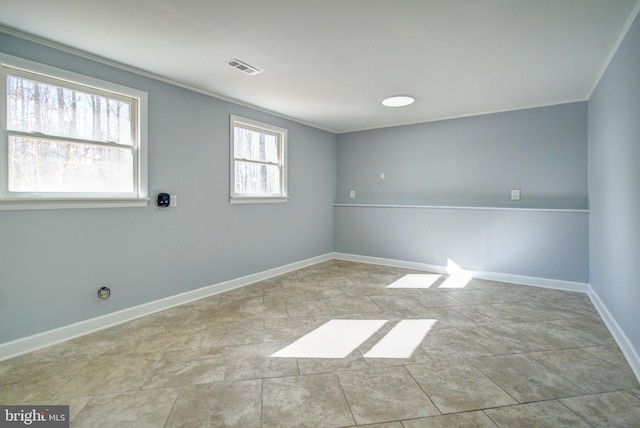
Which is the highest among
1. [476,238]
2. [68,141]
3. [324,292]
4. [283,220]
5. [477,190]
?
[68,141]

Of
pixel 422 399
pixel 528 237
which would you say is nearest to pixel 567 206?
pixel 528 237

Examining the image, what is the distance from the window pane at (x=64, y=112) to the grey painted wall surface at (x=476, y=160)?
12.5 feet

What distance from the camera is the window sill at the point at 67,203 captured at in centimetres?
227

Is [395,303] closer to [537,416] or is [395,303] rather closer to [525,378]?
[525,378]

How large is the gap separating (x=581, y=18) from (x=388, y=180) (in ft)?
11.2

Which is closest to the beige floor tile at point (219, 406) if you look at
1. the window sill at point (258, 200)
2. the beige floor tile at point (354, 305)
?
the beige floor tile at point (354, 305)

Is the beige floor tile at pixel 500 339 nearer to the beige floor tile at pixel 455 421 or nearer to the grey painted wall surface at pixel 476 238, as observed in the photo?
the beige floor tile at pixel 455 421

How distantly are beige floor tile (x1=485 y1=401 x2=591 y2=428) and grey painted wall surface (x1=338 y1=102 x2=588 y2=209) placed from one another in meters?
3.21

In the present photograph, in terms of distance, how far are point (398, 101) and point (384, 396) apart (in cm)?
334

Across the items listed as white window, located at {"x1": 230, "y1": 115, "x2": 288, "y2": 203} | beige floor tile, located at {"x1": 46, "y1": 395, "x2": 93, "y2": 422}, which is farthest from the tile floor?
white window, located at {"x1": 230, "y1": 115, "x2": 288, "y2": 203}

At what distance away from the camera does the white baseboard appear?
386 cm

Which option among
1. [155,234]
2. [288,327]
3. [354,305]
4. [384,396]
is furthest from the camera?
[354,305]

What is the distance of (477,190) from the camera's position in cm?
459

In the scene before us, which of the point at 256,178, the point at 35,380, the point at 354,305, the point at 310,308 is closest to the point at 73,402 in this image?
the point at 35,380
